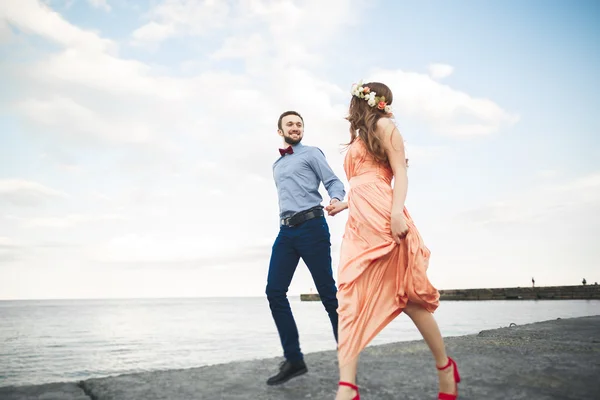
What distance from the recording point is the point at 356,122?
2.57 m

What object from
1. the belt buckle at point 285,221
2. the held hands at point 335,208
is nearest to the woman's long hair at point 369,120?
the held hands at point 335,208

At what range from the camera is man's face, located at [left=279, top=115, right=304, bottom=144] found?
363cm

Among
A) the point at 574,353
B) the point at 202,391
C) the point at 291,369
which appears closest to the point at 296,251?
the point at 291,369

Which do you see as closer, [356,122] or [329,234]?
[356,122]

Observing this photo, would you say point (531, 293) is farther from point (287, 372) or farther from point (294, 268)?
point (287, 372)

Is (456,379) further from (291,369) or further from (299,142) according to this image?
(299,142)

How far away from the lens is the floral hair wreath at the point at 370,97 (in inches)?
99.9

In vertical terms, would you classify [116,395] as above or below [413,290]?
below

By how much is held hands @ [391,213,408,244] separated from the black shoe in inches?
52.4

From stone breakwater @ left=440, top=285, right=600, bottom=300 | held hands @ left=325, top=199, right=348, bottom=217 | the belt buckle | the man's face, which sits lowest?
stone breakwater @ left=440, top=285, right=600, bottom=300

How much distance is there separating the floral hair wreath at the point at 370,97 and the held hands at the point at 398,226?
69cm

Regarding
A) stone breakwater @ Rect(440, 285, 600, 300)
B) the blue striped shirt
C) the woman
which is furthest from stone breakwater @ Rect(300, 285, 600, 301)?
the woman

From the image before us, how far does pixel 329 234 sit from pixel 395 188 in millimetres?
1073

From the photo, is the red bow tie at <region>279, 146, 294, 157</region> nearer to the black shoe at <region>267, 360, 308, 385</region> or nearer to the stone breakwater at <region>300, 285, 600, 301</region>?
the black shoe at <region>267, 360, 308, 385</region>
